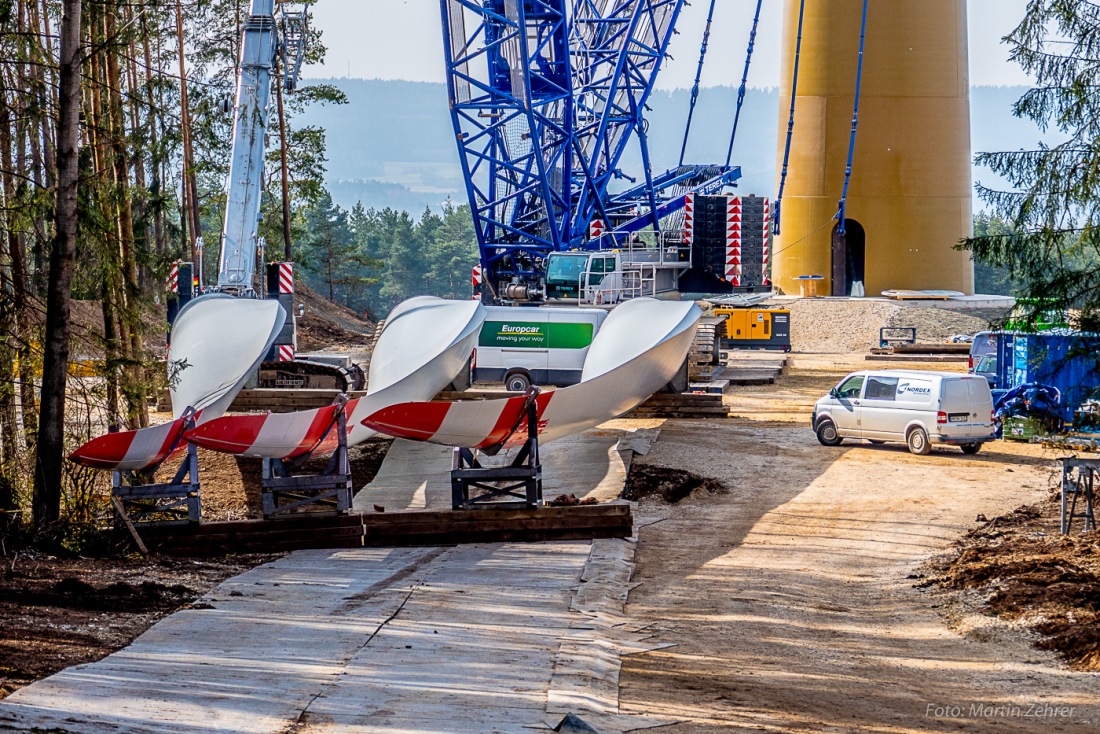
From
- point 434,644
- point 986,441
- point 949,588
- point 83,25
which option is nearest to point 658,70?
point 986,441

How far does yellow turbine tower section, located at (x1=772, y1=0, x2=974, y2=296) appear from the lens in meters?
50.6

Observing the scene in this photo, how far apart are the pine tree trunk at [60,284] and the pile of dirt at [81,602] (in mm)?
1421

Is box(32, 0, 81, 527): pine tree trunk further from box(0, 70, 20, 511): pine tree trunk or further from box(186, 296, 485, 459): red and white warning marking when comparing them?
box(186, 296, 485, 459): red and white warning marking

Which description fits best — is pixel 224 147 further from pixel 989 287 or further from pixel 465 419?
pixel 989 287

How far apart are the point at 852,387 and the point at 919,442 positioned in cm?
183

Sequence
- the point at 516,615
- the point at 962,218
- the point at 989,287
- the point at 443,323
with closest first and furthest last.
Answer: the point at 516,615, the point at 443,323, the point at 962,218, the point at 989,287

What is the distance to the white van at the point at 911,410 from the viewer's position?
22.1 meters

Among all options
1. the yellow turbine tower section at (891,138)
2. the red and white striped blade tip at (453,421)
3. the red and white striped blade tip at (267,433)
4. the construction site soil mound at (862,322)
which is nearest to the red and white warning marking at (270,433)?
the red and white striped blade tip at (267,433)

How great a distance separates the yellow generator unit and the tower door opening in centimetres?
851

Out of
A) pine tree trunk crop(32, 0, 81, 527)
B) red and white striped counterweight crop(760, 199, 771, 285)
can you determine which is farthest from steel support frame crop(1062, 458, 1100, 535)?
red and white striped counterweight crop(760, 199, 771, 285)

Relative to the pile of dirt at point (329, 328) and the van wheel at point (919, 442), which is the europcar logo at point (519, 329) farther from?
the pile of dirt at point (329, 328)

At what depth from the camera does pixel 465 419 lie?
1471 cm

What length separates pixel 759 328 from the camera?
45094 mm

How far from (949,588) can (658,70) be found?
34.3 metres
